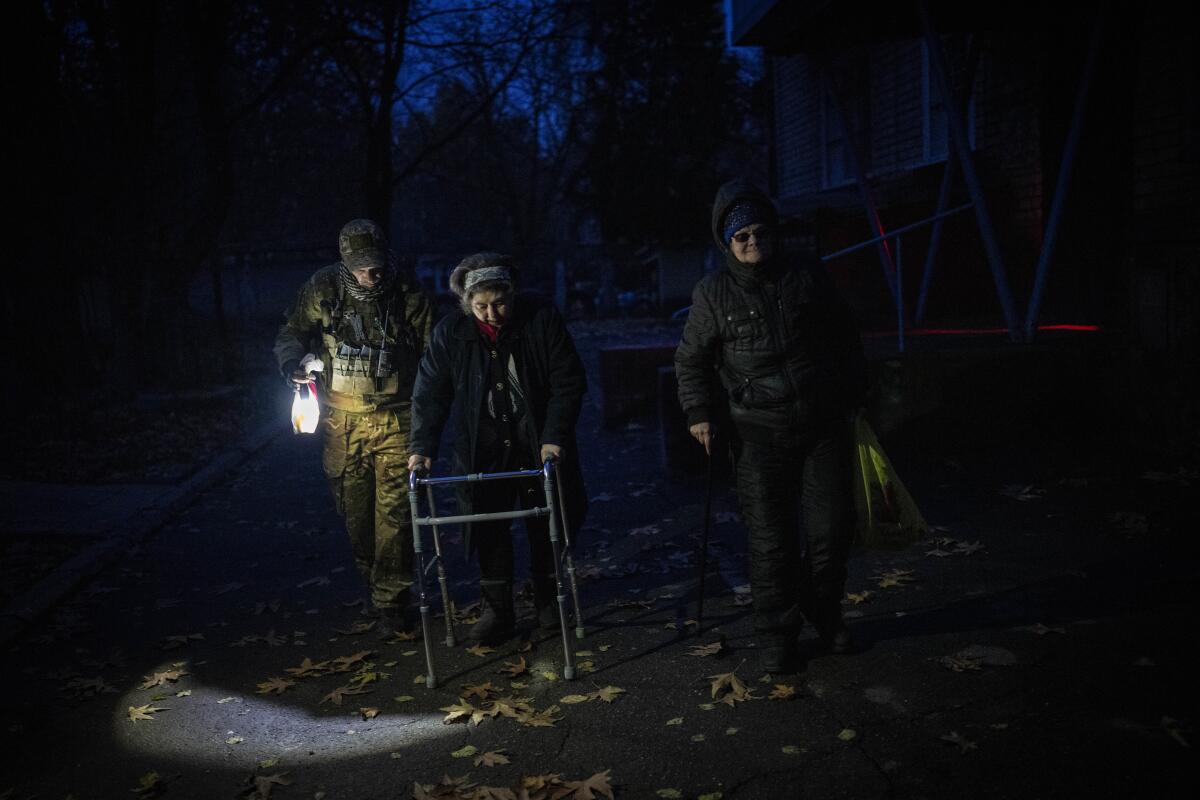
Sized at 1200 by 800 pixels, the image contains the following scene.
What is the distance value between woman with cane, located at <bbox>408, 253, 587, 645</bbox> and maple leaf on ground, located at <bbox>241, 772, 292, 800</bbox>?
158 centimetres

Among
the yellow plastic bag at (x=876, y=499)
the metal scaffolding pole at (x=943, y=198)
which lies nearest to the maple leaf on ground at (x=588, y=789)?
the yellow plastic bag at (x=876, y=499)

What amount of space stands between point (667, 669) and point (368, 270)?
2.59 m

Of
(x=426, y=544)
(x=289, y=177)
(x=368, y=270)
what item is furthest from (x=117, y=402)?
(x=289, y=177)

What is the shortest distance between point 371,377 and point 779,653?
8.55 feet

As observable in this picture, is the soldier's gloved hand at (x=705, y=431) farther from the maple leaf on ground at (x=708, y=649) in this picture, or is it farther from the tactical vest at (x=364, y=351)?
the tactical vest at (x=364, y=351)

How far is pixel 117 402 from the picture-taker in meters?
16.9

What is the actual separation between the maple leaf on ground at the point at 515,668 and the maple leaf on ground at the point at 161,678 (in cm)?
172

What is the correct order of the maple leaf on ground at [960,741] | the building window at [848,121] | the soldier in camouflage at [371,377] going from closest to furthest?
the maple leaf on ground at [960,741]
the soldier in camouflage at [371,377]
the building window at [848,121]

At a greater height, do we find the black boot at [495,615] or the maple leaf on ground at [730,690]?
the black boot at [495,615]

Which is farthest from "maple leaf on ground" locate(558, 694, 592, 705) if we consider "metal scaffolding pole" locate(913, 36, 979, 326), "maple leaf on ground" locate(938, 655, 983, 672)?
"metal scaffolding pole" locate(913, 36, 979, 326)

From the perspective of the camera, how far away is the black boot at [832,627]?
5223mm

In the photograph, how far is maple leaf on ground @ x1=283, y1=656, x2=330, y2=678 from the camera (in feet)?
18.4

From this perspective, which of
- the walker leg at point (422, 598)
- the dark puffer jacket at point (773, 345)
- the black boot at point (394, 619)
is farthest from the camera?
the black boot at point (394, 619)

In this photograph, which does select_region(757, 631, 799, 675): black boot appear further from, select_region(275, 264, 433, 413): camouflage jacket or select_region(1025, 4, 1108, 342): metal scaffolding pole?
select_region(1025, 4, 1108, 342): metal scaffolding pole
